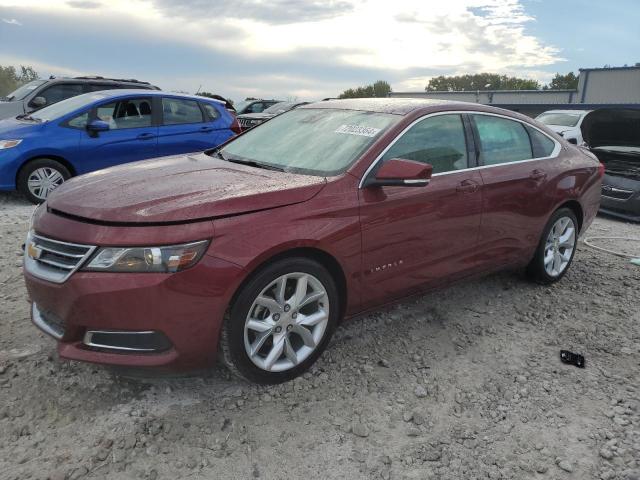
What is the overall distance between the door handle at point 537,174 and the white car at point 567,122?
7.56 meters

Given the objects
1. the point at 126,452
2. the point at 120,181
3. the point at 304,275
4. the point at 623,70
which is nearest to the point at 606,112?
the point at 304,275

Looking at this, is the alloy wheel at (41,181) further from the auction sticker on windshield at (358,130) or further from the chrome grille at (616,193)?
the chrome grille at (616,193)

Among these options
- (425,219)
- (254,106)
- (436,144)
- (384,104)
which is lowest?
(425,219)

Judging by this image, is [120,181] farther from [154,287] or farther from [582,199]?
[582,199]

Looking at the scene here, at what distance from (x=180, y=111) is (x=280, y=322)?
570 cm

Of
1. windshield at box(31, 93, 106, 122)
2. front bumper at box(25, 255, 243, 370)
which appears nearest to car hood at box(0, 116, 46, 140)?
windshield at box(31, 93, 106, 122)

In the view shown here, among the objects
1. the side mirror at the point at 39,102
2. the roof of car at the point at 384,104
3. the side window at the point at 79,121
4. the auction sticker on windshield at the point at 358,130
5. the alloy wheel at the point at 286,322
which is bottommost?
the alloy wheel at the point at 286,322

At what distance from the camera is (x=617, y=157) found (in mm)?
7953

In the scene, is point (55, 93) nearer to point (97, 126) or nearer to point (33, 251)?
point (97, 126)

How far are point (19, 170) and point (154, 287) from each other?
5207mm

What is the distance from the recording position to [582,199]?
4727mm

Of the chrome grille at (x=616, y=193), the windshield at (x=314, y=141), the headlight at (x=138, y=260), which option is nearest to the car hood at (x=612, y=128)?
the chrome grille at (x=616, y=193)

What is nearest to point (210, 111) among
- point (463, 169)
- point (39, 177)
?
point (39, 177)

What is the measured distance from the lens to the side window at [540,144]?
4.39 m
